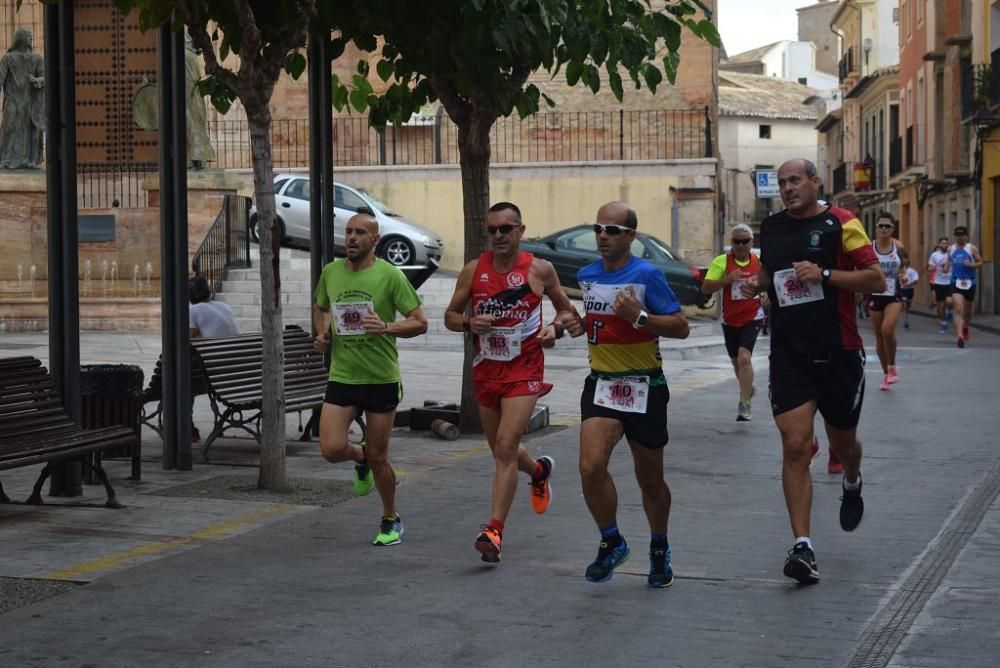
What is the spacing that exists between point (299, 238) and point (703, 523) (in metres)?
21.1

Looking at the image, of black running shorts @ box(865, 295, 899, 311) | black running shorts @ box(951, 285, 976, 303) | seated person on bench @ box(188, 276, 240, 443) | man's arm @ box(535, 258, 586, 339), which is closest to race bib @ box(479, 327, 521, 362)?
man's arm @ box(535, 258, 586, 339)

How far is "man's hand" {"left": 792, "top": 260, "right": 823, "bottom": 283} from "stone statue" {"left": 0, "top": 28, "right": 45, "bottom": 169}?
17960mm

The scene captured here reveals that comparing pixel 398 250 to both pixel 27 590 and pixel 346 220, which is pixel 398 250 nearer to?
pixel 346 220

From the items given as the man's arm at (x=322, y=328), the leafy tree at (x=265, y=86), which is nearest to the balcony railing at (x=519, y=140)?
the leafy tree at (x=265, y=86)

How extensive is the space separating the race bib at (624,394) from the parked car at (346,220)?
20.8 metres

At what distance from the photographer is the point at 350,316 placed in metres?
8.52

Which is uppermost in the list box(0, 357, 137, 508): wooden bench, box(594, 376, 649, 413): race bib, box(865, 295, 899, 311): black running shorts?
box(865, 295, 899, 311): black running shorts

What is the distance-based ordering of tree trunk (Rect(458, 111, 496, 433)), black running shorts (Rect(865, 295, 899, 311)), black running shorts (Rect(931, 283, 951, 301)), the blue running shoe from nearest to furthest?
the blue running shoe
tree trunk (Rect(458, 111, 496, 433))
black running shorts (Rect(865, 295, 899, 311))
black running shorts (Rect(931, 283, 951, 301))

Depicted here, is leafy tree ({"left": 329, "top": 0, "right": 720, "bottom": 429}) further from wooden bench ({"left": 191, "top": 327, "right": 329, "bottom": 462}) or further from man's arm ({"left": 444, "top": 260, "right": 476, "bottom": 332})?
man's arm ({"left": 444, "top": 260, "right": 476, "bottom": 332})

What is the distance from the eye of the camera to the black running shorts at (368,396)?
8453 mm

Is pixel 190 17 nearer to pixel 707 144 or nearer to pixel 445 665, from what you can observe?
pixel 445 665

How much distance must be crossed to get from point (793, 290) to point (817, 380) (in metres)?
0.43

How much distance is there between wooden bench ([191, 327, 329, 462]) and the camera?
11.4 m

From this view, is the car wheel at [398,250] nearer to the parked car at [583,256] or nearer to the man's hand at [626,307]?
the parked car at [583,256]
